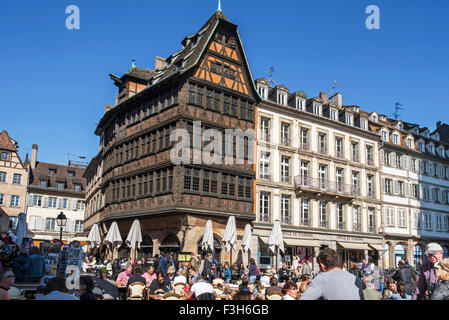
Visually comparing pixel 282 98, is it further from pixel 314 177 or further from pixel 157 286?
pixel 157 286

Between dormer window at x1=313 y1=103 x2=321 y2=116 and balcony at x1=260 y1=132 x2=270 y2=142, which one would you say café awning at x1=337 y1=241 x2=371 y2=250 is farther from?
dormer window at x1=313 y1=103 x2=321 y2=116

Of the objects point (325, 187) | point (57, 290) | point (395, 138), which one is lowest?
point (57, 290)

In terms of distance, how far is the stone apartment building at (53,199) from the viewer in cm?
5214

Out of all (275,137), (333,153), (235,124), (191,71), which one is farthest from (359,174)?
(191,71)

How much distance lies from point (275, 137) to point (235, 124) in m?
4.16

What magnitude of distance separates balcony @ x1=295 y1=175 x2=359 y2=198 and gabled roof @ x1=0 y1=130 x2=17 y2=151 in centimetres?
3550

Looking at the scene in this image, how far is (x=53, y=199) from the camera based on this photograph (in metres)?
54.6

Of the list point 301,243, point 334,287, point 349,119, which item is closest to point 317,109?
point 349,119

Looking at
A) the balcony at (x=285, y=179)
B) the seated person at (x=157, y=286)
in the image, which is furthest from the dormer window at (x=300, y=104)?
the seated person at (x=157, y=286)

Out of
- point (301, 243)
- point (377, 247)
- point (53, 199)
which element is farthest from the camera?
point (53, 199)

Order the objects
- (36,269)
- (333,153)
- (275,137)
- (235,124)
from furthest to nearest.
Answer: (333,153) → (275,137) → (235,124) → (36,269)

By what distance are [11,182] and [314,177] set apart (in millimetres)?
35213

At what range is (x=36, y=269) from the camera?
11523 mm
